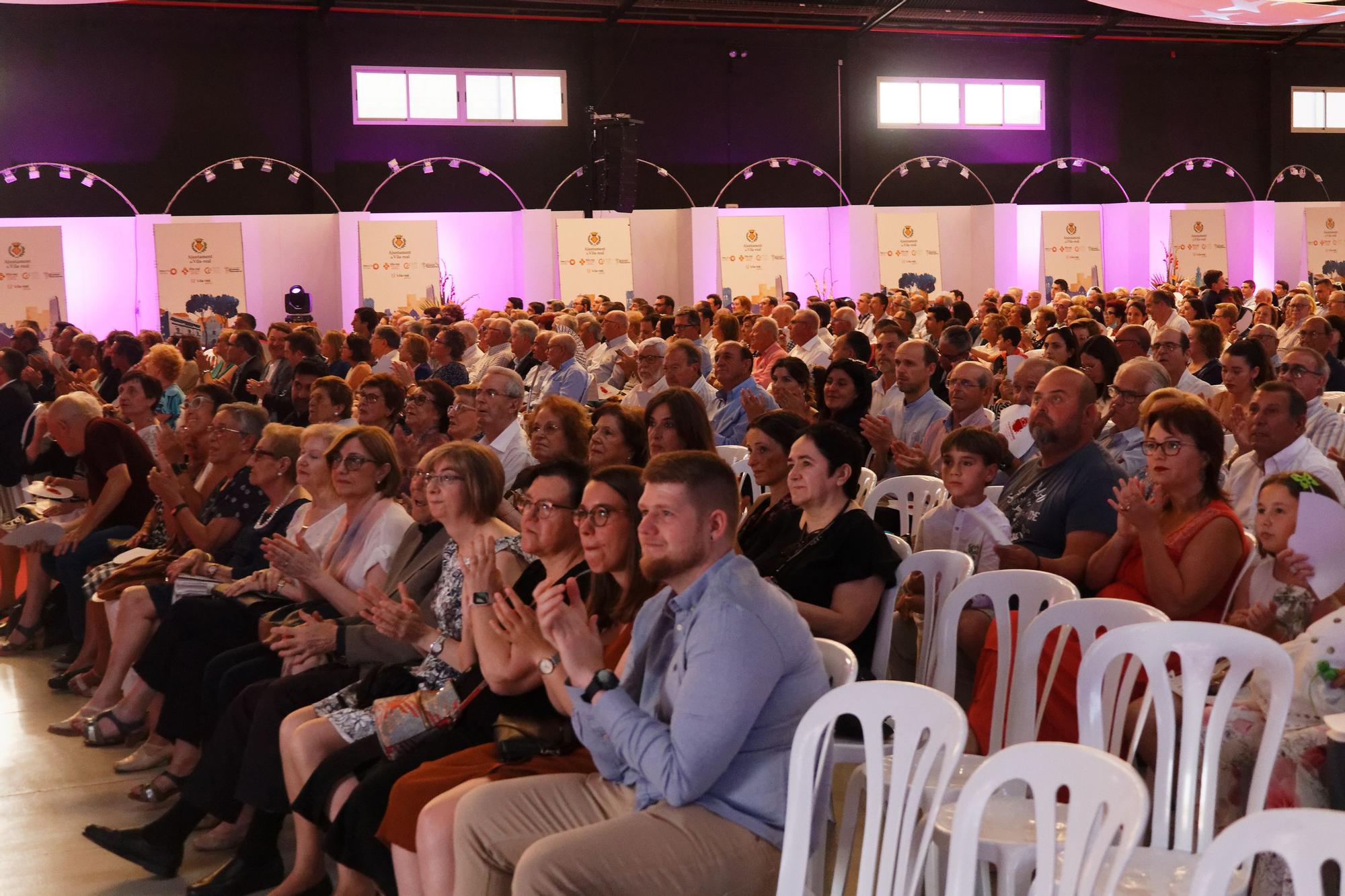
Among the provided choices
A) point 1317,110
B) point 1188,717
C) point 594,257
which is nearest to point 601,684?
point 1188,717

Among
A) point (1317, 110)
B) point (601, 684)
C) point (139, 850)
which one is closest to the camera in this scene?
point (601, 684)

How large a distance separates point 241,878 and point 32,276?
528 inches

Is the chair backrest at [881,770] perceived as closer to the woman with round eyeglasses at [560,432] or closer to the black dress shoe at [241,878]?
the black dress shoe at [241,878]

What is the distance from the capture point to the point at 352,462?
4262 millimetres

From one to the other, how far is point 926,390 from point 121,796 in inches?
158

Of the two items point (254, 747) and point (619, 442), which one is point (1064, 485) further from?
point (254, 747)

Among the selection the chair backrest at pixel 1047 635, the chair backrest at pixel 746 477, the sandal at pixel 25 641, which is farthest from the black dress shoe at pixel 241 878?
the sandal at pixel 25 641

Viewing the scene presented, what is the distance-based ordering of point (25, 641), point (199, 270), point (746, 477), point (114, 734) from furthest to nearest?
point (199, 270) < point (25, 641) < point (746, 477) < point (114, 734)

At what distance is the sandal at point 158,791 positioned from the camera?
434 centimetres

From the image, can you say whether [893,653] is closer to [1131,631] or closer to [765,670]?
[1131,631]

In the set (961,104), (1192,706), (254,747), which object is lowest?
(254,747)

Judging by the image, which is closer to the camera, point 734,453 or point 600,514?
point 600,514

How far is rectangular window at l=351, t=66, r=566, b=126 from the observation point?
17219mm

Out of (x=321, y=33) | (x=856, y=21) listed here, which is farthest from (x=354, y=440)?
(x=856, y=21)
